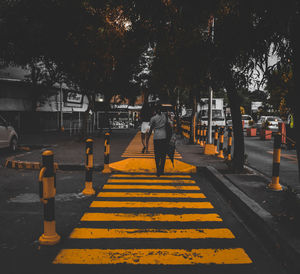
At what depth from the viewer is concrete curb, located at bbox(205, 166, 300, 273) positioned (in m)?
3.54

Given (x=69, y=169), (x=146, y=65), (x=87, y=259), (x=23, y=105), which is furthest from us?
(x=23, y=105)

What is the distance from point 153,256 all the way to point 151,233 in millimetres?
769

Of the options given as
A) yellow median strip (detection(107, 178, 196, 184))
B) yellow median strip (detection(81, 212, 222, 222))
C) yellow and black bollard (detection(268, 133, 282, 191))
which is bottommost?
yellow median strip (detection(107, 178, 196, 184))

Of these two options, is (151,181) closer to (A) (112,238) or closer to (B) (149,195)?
(B) (149,195)

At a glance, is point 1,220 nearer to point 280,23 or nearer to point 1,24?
point 280,23

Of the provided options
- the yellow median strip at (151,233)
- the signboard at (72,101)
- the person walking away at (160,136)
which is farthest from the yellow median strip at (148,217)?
the signboard at (72,101)

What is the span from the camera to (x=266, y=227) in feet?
14.5

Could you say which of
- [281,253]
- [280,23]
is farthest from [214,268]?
[280,23]

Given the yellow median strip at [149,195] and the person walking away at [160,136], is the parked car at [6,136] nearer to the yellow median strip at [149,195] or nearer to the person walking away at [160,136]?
the person walking away at [160,136]

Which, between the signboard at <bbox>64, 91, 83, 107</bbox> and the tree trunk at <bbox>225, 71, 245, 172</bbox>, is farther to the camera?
the signboard at <bbox>64, 91, 83, 107</bbox>

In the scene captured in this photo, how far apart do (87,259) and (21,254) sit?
78cm

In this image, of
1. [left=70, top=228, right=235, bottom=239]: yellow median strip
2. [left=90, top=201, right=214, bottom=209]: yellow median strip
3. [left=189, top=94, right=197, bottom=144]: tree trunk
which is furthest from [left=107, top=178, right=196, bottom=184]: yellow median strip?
[left=189, top=94, right=197, bottom=144]: tree trunk

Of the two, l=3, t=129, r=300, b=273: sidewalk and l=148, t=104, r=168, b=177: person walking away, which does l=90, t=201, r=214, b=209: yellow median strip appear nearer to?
l=3, t=129, r=300, b=273: sidewalk

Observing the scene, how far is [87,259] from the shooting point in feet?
12.0
